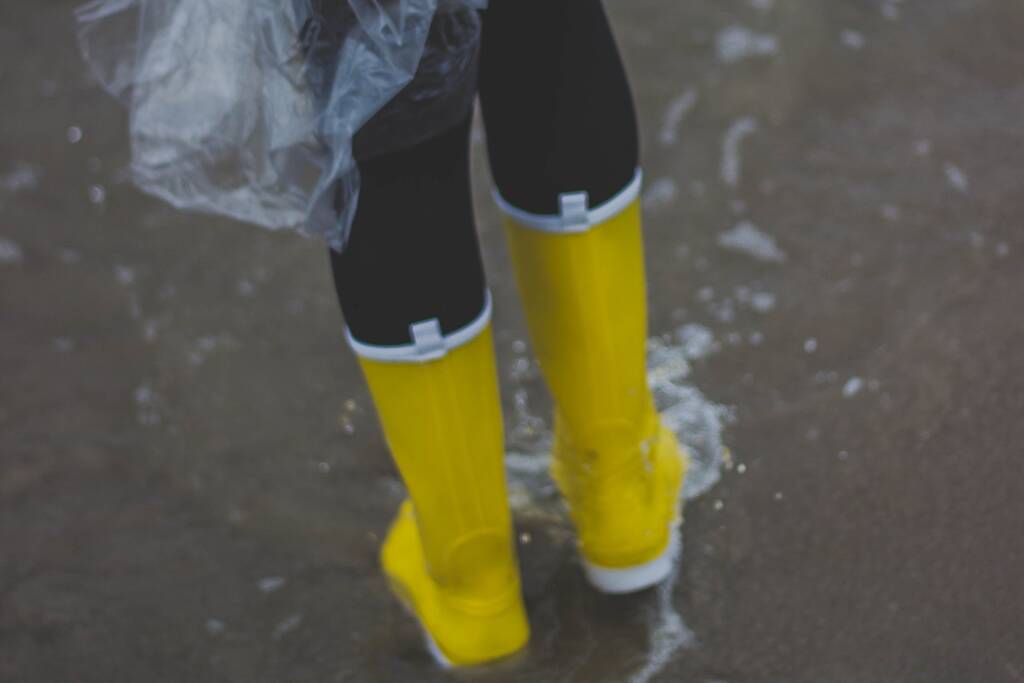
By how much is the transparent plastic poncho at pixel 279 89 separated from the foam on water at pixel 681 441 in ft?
1.61

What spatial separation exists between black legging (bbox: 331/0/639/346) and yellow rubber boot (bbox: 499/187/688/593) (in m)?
0.04

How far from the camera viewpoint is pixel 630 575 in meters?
1.12

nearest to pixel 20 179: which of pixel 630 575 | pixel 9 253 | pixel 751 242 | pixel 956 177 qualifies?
pixel 9 253

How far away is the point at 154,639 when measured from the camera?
1.18 meters

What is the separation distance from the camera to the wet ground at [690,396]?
112cm

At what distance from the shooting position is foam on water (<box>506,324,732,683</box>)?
1123 millimetres

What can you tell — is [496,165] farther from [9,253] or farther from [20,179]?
[20,179]

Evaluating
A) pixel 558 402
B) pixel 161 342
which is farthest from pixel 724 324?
pixel 161 342

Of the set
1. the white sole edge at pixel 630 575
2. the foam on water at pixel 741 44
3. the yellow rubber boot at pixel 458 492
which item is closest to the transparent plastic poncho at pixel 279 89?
the yellow rubber boot at pixel 458 492

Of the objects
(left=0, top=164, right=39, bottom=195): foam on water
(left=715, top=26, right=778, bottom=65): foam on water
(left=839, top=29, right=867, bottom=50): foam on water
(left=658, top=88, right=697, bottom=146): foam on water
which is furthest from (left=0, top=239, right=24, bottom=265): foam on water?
(left=839, top=29, right=867, bottom=50): foam on water

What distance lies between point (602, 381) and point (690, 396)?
0.34 metres

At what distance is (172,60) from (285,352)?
667mm

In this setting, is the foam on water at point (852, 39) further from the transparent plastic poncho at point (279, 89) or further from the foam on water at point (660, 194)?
the transparent plastic poncho at point (279, 89)

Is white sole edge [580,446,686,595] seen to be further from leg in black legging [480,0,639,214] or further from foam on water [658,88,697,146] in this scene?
foam on water [658,88,697,146]
